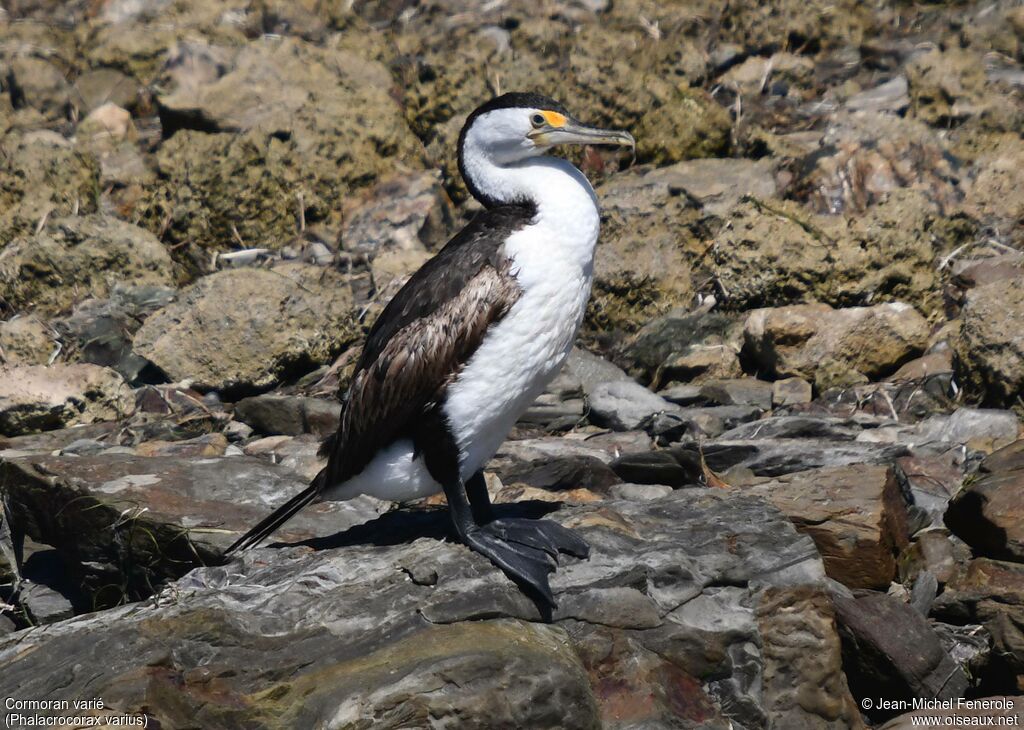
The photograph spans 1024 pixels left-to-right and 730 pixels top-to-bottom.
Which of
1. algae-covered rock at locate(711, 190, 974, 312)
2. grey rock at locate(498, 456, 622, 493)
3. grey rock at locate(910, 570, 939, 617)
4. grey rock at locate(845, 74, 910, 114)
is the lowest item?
grey rock at locate(910, 570, 939, 617)

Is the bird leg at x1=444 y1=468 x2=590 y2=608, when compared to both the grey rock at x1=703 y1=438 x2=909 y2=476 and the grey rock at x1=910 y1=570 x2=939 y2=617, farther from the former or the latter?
the grey rock at x1=703 y1=438 x2=909 y2=476


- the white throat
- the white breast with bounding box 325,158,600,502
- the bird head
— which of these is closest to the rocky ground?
the white breast with bounding box 325,158,600,502

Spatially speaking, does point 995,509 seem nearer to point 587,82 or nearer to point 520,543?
point 520,543

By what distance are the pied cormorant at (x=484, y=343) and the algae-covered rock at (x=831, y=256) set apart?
3.33m

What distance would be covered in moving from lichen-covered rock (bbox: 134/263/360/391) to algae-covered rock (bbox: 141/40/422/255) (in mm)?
1814

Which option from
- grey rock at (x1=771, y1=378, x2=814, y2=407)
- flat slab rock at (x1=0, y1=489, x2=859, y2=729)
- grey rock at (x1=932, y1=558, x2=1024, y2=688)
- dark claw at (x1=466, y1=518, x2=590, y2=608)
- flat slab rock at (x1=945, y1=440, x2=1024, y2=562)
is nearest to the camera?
flat slab rock at (x1=0, y1=489, x2=859, y2=729)

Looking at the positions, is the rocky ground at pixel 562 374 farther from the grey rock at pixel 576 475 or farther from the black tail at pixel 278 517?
the black tail at pixel 278 517

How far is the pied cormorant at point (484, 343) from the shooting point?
5.07 meters

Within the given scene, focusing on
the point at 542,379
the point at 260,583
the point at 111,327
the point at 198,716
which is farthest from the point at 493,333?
the point at 111,327

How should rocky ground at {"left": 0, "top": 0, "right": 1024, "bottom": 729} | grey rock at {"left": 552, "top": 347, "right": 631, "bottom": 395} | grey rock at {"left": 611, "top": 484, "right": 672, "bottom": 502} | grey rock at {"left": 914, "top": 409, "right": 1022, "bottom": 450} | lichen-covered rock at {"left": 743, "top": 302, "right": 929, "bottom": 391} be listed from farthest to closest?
grey rock at {"left": 552, "top": 347, "right": 631, "bottom": 395} → lichen-covered rock at {"left": 743, "top": 302, "right": 929, "bottom": 391} → grey rock at {"left": 914, "top": 409, "right": 1022, "bottom": 450} → grey rock at {"left": 611, "top": 484, "right": 672, "bottom": 502} → rocky ground at {"left": 0, "top": 0, "right": 1024, "bottom": 729}

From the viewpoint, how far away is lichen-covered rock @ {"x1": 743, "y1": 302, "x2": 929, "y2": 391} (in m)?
7.95

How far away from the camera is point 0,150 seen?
11383 mm

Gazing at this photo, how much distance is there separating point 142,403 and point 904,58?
746 cm

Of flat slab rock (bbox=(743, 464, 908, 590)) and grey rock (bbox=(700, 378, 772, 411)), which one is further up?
flat slab rock (bbox=(743, 464, 908, 590))
